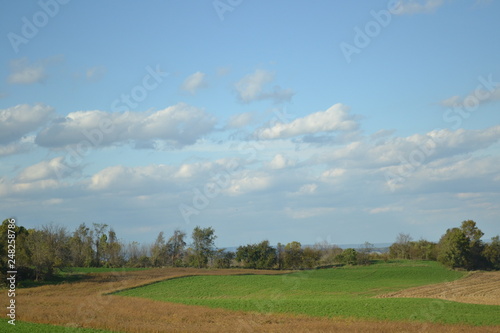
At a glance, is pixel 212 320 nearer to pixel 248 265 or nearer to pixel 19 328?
pixel 19 328

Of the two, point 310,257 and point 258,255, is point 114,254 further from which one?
point 310,257

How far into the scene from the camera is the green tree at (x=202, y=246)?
370 feet

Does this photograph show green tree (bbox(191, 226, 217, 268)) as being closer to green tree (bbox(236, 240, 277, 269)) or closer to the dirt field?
green tree (bbox(236, 240, 277, 269))

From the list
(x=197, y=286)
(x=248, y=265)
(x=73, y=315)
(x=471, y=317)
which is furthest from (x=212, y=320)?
(x=248, y=265)

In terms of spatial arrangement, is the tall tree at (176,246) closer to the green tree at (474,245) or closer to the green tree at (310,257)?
the green tree at (310,257)

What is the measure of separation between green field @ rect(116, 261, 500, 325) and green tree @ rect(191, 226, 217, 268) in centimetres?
3408

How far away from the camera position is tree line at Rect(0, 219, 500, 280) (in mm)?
67562

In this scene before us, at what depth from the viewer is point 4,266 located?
5741 cm

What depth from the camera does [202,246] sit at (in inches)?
4486

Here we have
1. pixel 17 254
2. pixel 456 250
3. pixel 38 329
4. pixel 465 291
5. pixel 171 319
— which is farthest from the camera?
pixel 456 250

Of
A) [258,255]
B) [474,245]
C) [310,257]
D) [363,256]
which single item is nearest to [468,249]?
[474,245]

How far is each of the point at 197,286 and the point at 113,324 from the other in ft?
115

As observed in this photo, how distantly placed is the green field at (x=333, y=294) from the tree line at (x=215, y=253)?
8.42 meters

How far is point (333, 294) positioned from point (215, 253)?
56.6 m
